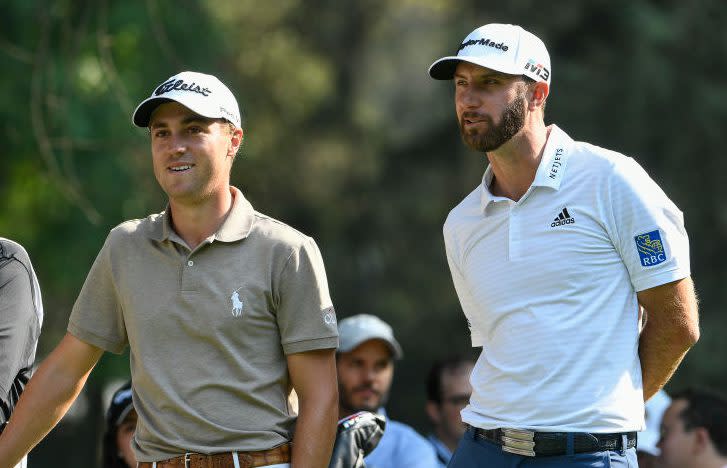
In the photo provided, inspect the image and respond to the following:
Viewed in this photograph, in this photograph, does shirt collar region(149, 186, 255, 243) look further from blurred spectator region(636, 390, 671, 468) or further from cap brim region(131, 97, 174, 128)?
blurred spectator region(636, 390, 671, 468)

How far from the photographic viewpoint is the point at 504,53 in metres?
4.54

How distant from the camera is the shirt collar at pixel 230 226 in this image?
452 cm

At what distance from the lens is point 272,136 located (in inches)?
949

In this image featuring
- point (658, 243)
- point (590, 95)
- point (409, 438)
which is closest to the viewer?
point (658, 243)

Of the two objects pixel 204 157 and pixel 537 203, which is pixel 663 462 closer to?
pixel 537 203

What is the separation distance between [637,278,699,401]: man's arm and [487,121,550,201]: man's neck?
584 mm

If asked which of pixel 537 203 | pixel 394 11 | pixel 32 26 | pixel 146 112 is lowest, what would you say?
pixel 537 203

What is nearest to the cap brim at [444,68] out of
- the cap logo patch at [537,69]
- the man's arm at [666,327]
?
the cap logo patch at [537,69]

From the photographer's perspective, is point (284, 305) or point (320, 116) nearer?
point (284, 305)

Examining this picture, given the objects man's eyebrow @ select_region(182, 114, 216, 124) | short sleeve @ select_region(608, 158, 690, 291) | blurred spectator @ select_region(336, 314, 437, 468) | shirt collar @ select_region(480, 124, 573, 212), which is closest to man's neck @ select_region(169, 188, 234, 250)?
man's eyebrow @ select_region(182, 114, 216, 124)

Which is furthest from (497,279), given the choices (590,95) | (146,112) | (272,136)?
(272,136)

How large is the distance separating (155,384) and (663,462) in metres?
3.30

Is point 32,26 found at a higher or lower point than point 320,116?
lower

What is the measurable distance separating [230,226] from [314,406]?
2.31 feet
